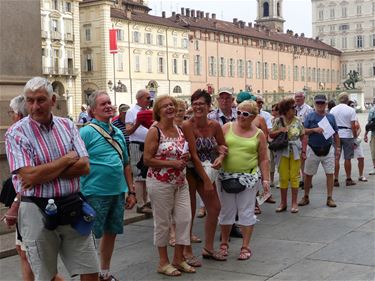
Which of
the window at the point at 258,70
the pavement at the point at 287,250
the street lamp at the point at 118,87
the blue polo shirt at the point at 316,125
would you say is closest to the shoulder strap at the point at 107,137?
the pavement at the point at 287,250

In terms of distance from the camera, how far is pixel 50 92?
4.02 m

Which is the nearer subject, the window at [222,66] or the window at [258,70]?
the window at [222,66]

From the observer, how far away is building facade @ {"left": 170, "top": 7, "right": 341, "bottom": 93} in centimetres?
8075

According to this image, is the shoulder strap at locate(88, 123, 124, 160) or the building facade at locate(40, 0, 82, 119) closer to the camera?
the shoulder strap at locate(88, 123, 124, 160)

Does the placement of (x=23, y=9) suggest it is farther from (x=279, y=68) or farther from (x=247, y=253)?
(x=279, y=68)

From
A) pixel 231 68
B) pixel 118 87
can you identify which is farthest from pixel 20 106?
pixel 231 68

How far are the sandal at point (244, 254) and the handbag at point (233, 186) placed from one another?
61 centimetres

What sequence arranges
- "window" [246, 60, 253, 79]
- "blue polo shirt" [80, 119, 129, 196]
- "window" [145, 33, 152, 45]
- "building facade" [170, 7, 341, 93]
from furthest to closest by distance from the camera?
"window" [246, 60, 253, 79]
"building facade" [170, 7, 341, 93]
"window" [145, 33, 152, 45]
"blue polo shirt" [80, 119, 129, 196]

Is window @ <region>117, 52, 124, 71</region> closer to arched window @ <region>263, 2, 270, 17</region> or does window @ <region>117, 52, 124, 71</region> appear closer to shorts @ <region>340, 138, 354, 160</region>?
shorts @ <region>340, 138, 354, 160</region>

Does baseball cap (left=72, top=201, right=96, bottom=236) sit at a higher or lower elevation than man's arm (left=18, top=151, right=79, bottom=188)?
lower

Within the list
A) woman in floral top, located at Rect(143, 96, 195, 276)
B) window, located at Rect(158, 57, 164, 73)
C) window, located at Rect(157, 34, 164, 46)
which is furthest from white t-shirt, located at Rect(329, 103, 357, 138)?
window, located at Rect(157, 34, 164, 46)

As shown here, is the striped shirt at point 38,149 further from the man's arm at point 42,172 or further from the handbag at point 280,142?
the handbag at point 280,142

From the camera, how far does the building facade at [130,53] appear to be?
68.8m

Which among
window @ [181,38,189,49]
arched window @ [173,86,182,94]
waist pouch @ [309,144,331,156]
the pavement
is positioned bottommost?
the pavement
